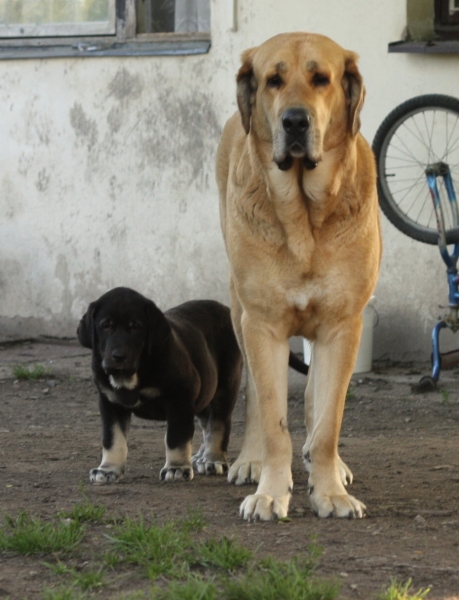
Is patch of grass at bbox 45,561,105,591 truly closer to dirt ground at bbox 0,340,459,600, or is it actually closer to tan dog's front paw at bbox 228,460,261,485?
dirt ground at bbox 0,340,459,600

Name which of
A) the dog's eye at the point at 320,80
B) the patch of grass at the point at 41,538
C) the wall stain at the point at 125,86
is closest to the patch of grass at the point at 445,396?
the dog's eye at the point at 320,80

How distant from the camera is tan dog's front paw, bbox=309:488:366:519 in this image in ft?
12.8

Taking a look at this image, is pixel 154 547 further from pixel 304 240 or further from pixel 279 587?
pixel 304 240

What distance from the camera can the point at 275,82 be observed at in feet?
13.4

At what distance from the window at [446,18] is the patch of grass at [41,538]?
19.3 ft

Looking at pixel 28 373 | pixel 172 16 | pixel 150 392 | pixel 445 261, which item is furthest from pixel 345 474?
pixel 172 16

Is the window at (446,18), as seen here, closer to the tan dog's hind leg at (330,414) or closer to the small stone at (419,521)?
the tan dog's hind leg at (330,414)

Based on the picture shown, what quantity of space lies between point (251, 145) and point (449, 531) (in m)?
1.68

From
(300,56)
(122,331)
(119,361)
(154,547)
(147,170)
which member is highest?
(300,56)

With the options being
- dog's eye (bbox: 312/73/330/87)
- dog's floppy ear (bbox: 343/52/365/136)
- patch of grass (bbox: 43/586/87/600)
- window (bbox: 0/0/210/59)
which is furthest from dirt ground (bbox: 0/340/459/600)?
window (bbox: 0/0/210/59)

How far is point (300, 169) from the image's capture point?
420 centimetres

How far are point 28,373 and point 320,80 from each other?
470 centimetres

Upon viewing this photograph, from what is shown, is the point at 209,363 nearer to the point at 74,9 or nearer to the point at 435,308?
the point at 435,308

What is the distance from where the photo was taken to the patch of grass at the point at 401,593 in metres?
2.82
